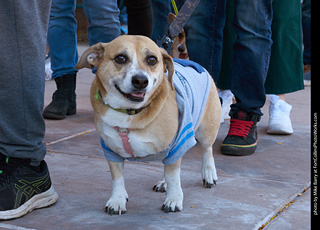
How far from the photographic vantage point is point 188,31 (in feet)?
13.1

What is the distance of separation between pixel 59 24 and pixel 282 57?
6.89 ft

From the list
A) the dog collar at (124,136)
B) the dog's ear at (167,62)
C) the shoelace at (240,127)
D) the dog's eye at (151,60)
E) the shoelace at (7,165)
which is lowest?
the shoelace at (240,127)

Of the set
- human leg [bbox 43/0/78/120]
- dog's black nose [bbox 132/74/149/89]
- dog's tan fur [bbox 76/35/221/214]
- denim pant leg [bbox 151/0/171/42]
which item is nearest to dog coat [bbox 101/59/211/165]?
dog's tan fur [bbox 76/35/221/214]

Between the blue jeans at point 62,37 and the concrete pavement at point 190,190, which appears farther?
the blue jeans at point 62,37

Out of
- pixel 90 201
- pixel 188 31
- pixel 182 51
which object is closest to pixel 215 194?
pixel 90 201

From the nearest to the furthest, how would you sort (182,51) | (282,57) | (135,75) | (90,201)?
(135,75)
(90,201)
(282,57)
(182,51)

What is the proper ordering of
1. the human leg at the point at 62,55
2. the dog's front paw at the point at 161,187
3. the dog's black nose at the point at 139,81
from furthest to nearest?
the human leg at the point at 62,55 → the dog's front paw at the point at 161,187 → the dog's black nose at the point at 139,81

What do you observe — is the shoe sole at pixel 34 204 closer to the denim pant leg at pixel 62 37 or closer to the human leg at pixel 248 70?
the human leg at pixel 248 70

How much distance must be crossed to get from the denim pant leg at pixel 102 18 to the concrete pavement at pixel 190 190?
829mm

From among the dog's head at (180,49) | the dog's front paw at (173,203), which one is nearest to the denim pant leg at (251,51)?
the dog's front paw at (173,203)

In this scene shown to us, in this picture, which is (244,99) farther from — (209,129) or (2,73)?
(2,73)

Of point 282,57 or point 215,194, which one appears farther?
point 282,57

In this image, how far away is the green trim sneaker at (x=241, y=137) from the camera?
142 inches

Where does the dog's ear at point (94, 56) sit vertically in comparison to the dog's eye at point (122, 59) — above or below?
below
